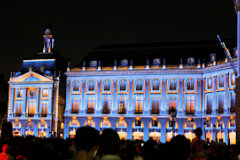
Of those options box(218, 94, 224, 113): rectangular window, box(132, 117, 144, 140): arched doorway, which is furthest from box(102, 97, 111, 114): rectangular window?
box(218, 94, 224, 113): rectangular window

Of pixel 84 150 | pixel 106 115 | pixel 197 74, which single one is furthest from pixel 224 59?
pixel 84 150

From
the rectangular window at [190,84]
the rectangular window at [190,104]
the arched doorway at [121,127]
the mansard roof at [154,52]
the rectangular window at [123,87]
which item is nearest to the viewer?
the rectangular window at [190,104]

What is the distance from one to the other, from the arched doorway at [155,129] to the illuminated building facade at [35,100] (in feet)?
54.3

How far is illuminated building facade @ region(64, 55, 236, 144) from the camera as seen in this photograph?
6906 cm

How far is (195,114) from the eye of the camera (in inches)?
2785

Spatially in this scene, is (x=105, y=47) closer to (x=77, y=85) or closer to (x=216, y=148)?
(x=77, y=85)

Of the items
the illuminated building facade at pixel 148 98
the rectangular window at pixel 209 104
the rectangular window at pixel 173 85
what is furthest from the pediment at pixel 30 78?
the rectangular window at pixel 209 104

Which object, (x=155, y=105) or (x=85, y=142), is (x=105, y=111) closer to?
(x=155, y=105)

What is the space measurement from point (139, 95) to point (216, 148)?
58.6 m

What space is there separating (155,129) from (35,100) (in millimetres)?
22208

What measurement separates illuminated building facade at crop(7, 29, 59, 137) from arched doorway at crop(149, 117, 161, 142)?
54.3 feet

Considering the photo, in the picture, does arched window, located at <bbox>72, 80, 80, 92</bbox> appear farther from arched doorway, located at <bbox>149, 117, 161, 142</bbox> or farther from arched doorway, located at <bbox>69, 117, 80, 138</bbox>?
arched doorway, located at <bbox>149, 117, 161, 142</bbox>

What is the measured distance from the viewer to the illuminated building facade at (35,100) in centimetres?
7712

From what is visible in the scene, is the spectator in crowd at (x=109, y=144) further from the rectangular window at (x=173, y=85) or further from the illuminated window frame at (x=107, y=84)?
the illuminated window frame at (x=107, y=84)
